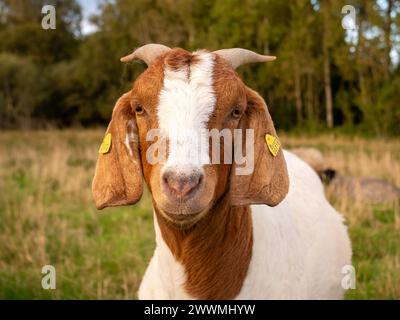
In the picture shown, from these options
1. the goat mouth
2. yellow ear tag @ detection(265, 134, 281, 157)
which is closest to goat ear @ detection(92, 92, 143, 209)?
the goat mouth

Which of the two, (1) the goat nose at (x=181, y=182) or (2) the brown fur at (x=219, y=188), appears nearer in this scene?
(1) the goat nose at (x=181, y=182)

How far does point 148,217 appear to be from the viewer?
800cm

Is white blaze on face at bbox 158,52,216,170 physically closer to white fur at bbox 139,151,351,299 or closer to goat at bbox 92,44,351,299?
goat at bbox 92,44,351,299

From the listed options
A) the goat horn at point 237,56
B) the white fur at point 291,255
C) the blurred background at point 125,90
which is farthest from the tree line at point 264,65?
the goat horn at point 237,56

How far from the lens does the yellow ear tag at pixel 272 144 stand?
2.74m

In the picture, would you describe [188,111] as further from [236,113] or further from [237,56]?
[237,56]

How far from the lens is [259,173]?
275 centimetres

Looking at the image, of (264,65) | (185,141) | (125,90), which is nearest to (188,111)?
(185,141)

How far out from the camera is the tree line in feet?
62.3

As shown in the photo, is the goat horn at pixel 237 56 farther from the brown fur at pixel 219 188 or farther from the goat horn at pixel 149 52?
the goat horn at pixel 149 52

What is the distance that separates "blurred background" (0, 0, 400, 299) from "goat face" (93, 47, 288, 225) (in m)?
0.93

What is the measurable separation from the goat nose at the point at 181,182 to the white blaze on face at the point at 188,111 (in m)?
0.04

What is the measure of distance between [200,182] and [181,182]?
96mm

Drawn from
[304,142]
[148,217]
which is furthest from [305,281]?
[304,142]
